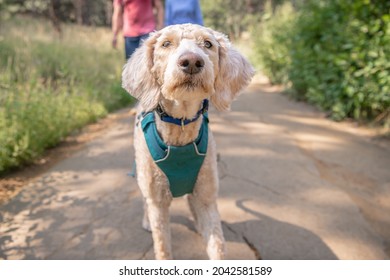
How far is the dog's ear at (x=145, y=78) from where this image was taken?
6.35 feet

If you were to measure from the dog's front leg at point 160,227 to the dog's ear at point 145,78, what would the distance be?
2.13 feet

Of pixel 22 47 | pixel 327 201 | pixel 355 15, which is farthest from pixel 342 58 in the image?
pixel 22 47

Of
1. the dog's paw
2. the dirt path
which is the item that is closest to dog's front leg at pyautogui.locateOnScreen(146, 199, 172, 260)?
the dirt path

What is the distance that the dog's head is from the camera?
1719mm

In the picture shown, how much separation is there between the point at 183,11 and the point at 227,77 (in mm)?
1879

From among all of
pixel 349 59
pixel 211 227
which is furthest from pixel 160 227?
pixel 349 59

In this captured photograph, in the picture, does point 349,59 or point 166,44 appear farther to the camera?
point 349,59

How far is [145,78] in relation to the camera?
6.43 feet

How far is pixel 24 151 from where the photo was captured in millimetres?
3652

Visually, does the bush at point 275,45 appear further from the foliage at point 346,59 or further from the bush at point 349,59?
the bush at point 349,59

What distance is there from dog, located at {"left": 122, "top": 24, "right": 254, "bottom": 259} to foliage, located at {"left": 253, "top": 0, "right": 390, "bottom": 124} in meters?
2.76

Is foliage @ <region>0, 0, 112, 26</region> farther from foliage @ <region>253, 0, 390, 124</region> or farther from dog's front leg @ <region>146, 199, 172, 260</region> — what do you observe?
dog's front leg @ <region>146, 199, 172, 260</region>

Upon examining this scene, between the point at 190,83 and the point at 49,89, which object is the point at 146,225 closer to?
the point at 190,83

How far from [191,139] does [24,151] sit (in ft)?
7.99
